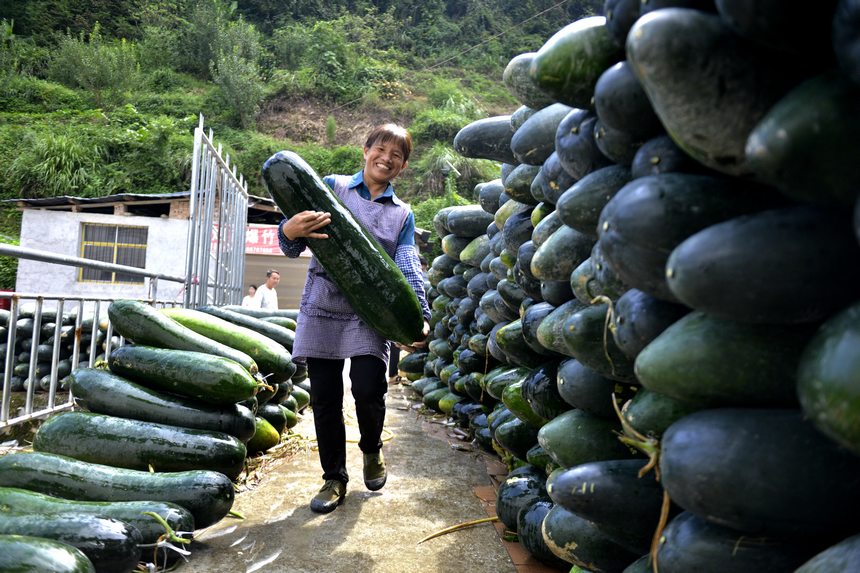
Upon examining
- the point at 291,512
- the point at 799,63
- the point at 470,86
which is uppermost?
the point at 470,86

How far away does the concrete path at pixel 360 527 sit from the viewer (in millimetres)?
2455

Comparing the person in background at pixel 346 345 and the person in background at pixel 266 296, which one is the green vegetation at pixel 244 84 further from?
the person in background at pixel 346 345

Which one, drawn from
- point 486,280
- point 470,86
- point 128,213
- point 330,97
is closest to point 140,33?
point 330,97

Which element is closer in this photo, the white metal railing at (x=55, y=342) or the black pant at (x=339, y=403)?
the black pant at (x=339, y=403)

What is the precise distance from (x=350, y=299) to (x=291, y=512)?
1095 millimetres

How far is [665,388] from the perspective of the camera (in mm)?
1267

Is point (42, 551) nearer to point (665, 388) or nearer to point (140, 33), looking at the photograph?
point (665, 388)

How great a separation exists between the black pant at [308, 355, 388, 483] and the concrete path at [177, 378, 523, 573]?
0.24 meters

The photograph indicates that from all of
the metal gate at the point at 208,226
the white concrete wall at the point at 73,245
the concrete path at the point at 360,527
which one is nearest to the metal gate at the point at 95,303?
the metal gate at the point at 208,226

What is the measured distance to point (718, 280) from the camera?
106 centimetres

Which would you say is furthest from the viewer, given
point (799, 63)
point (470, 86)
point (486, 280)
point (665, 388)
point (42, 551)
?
point (470, 86)

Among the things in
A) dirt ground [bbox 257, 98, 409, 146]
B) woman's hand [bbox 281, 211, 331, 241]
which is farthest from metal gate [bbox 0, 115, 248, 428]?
dirt ground [bbox 257, 98, 409, 146]

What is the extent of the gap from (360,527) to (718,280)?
2.28 meters

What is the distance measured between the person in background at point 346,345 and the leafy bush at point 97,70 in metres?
33.6
